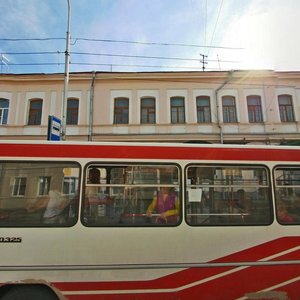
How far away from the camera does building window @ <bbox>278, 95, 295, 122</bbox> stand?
1877 cm

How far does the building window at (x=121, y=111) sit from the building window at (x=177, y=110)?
2.89 meters

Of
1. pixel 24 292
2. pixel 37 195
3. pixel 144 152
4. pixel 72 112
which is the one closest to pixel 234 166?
pixel 144 152

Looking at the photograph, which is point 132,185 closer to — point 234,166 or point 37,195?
point 37,195

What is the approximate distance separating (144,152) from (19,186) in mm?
1724

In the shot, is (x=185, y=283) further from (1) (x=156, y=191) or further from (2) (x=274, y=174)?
(2) (x=274, y=174)

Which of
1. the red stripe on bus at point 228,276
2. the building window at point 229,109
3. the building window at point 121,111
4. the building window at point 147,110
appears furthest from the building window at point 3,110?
the red stripe on bus at point 228,276

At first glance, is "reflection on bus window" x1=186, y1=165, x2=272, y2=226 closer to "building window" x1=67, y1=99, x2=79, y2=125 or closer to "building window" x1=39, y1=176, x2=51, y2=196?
"building window" x1=39, y1=176, x2=51, y2=196

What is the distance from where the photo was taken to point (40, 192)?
3.99 m

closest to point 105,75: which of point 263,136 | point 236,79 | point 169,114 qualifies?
point 169,114

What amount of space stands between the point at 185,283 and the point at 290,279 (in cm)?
142

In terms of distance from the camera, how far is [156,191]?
412cm

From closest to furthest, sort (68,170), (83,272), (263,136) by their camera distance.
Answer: (83,272), (68,170), (263,136)

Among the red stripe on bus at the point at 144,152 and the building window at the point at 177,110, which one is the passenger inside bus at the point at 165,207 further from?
the building window at the point at 177,110

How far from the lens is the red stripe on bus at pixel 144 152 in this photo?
13.2 ft
